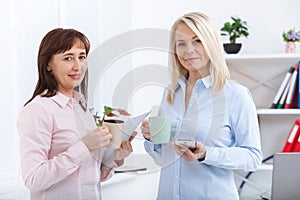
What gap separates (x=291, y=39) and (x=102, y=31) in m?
0.96

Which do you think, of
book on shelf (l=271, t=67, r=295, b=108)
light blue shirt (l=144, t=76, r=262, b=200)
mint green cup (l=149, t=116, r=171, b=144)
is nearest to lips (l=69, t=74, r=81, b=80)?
mint green cup (l=149, t=116, r=171, b=144)

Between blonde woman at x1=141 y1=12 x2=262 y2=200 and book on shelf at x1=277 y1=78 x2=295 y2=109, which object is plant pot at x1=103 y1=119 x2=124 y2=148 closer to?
blonde woman at x1=141 y1=12 x2=262 y2=200

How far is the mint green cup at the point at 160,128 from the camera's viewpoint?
4.33 feet

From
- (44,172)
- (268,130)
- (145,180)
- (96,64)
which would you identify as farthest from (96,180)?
(268,130)

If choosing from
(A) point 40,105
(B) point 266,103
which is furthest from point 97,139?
(B) point 266,103

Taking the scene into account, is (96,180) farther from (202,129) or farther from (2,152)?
(2,152)

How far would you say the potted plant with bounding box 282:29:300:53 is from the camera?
2.33m

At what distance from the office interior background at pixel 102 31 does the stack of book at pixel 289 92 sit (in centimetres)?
17

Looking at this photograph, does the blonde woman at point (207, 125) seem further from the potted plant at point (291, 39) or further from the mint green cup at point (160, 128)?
the potted plant at point (291, 39)

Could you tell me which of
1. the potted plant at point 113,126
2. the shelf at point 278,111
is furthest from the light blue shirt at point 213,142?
the shelf at point 278,111

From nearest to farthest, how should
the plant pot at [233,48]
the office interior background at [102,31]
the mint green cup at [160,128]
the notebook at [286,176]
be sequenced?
the mint green cup at [160,128]
the notebook at [286,176]
the office interior background at [102,31]
the plant pot at [233,48]

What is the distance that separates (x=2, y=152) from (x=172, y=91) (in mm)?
708

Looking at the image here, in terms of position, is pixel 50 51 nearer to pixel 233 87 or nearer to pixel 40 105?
pixel 40 105

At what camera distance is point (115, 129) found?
4.05ft
